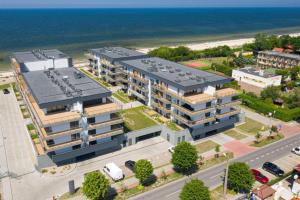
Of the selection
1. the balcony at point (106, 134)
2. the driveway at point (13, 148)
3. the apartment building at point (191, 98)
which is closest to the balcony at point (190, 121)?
the apartment building at point (191, 98)

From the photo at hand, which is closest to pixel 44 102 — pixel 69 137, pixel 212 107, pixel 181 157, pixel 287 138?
pixel 69 137

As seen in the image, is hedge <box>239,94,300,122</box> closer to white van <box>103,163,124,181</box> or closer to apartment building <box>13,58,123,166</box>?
apartment building <box>13,58,123,166</box>

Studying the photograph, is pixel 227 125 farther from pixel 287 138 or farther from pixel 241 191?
pixel 241 191

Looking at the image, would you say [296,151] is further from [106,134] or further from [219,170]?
[106,134]

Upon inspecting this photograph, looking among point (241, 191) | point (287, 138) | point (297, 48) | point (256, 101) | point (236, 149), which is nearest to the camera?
point (241, 191)

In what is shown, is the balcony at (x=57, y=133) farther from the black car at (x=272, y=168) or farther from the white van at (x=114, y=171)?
the black car at (x=272, y=168)

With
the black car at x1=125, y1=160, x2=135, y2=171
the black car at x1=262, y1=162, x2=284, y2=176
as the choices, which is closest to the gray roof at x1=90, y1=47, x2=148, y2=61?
the black car at x1=125, y1=160, x2=135, y2=171
